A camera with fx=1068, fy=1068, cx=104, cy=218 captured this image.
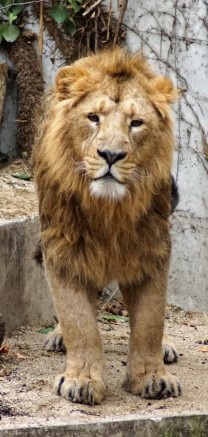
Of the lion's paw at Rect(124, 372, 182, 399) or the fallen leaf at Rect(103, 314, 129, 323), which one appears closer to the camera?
the lion's paw at Rect(124, 372, 182, 399)

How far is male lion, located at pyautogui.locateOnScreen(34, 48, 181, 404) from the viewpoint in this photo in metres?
4.91

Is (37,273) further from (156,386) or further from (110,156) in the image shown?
(110,156)

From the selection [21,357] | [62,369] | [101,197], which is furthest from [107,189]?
[21,357]

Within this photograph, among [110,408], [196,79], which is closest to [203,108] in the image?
[196,79]

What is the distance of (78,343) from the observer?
16.9 ft

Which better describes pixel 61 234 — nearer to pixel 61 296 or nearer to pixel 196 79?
pixel 61 296

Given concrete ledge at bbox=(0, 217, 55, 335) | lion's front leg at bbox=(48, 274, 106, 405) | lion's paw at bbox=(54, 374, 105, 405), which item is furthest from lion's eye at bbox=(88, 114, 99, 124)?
concrete ledge at bbox=(0, 217, 55, 335)

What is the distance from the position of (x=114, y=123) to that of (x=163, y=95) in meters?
0.44

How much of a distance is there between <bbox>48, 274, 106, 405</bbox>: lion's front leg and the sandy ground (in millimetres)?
94

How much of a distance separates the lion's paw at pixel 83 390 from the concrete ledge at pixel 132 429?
323 mm

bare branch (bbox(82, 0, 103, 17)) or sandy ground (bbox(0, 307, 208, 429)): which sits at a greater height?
bare branch (bbox(82, 0, 103, 17))

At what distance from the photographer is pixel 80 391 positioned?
16.6ft

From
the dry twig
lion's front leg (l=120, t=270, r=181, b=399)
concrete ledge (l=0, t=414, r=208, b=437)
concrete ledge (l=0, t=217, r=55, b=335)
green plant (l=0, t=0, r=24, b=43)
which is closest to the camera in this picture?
concrete ledge (l=0, t=414, r=208, b=437)

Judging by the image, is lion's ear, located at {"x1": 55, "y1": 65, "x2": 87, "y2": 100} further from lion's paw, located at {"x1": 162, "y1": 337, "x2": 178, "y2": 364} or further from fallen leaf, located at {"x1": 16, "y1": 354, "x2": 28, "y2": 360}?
lion's paw, located at {"x1": 162, "y1": 337, "x2": 178, "y2": 364}
